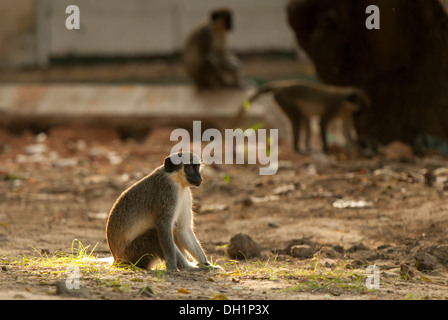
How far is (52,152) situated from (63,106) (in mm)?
2576

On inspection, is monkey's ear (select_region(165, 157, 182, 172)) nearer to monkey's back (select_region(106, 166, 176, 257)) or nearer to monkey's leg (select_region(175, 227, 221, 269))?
monkey's back (select_region(106, 166, 176, 257))

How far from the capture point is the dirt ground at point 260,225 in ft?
15.3

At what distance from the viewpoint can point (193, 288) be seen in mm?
4613

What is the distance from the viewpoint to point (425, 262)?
17.7ft

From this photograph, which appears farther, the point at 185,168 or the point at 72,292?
the point at 185,168

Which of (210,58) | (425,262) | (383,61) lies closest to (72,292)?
(425,262)

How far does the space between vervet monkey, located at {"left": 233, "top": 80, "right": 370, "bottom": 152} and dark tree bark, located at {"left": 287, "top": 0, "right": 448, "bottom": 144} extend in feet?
1.30

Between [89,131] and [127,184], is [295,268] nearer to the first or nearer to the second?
[127,184]

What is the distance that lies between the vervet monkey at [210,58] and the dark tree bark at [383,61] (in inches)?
142

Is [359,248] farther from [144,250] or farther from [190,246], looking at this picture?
[144,250]

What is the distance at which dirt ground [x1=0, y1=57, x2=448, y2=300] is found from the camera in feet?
15.3

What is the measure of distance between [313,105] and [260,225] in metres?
5.59

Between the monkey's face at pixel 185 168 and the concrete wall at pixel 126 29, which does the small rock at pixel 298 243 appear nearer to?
the monkey's face at pixel 185 168
